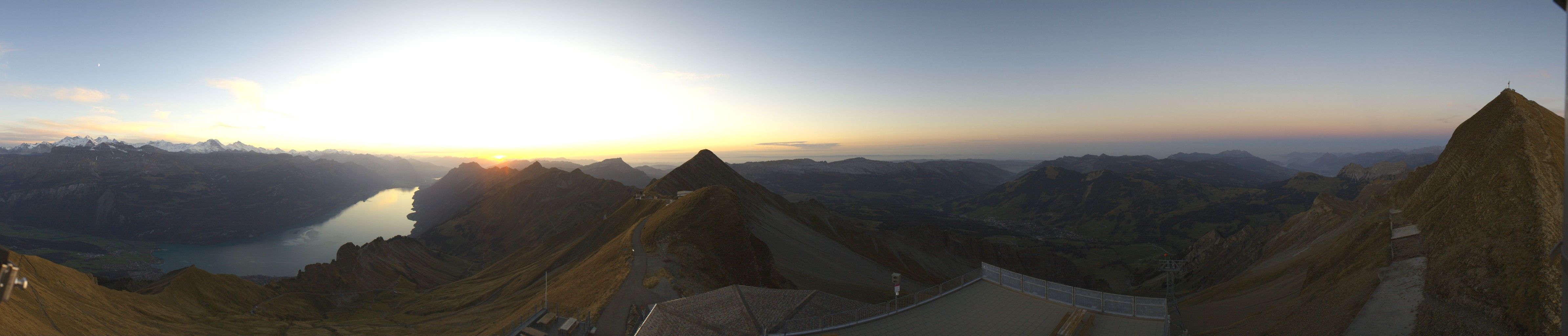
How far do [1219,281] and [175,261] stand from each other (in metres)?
315

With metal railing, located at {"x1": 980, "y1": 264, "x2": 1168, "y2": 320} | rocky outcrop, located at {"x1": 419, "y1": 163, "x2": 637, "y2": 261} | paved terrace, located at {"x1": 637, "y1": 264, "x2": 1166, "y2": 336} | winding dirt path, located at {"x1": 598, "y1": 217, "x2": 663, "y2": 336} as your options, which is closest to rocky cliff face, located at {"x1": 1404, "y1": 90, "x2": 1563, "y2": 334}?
metal railing, located at {"x1": 980, "y1": 264, "x2": 1168, "y2": 320}

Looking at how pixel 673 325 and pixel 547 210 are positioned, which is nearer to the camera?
pixel 673 325

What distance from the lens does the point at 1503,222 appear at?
24469 mm

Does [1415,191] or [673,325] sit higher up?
[1415,191]

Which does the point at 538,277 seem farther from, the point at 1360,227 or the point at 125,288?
the point at 1360,227

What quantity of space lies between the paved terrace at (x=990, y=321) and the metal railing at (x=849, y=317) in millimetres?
276

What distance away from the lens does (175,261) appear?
192 metres

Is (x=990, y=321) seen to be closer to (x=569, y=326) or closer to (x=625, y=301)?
(x=625, y=301)

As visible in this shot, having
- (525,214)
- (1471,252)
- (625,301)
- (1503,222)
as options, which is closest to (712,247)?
(625,301)

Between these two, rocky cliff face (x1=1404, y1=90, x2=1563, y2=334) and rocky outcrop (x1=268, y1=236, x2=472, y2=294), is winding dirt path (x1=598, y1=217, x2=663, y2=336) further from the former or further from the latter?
rocky outcrop (x1=268, y1=236, x2=472, y2=294)

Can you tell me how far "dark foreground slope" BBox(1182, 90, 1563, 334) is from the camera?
21.9m

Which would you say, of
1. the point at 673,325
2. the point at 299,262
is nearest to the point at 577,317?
the point at 673,325

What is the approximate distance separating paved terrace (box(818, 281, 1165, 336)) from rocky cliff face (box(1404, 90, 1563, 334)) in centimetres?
1210

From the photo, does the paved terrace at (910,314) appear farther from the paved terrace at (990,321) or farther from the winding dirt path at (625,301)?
the winding dirt path at (625,301)
